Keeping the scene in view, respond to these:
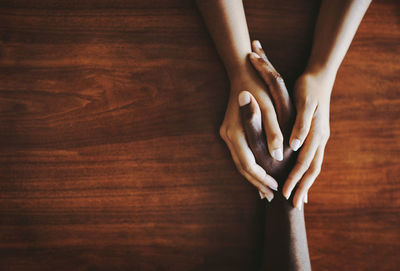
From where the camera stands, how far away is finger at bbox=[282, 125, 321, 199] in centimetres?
56

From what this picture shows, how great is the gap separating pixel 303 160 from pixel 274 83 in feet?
0.55

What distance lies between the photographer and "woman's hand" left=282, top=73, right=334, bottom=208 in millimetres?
553

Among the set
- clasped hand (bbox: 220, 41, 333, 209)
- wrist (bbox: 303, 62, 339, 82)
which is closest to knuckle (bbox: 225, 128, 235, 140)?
clasped hand (bbox: 220, 41, 333, 209)

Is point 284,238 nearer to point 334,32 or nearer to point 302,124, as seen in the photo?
point 302,124

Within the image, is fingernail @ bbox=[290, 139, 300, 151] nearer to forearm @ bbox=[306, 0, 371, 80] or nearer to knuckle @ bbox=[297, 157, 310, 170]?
knuckle @ bbox=[297, 157, 310, 170]

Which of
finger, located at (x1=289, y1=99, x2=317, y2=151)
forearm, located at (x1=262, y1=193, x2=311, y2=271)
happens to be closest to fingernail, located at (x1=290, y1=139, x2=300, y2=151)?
finger, located at (x1=289, y1=99, x2=317, y2=151)

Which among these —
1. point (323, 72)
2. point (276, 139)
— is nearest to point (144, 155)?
point (276, 139)

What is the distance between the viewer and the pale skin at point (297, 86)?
1.82 feet

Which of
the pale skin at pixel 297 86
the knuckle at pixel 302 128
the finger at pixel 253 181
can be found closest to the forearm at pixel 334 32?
the pale skin at pixel 297 86

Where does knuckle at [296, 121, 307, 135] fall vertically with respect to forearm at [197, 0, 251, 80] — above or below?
below

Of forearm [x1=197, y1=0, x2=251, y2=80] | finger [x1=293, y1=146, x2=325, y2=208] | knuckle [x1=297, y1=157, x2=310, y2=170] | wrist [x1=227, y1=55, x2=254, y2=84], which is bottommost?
finger [x1=293, y1=146, x2=325, y2=208]

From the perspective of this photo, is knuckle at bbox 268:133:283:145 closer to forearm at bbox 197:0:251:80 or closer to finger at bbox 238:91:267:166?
finger at bbox 238:91:267:166

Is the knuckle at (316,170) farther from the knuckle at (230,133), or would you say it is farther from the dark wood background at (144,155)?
the knuckle at (230,133)

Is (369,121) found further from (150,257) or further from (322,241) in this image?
(150,257)
